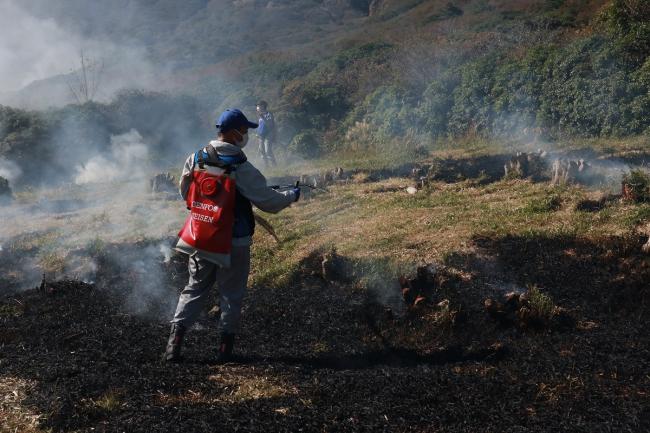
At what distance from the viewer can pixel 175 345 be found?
4215 mm

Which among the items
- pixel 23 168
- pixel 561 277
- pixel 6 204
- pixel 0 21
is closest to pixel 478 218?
pixel 561 277

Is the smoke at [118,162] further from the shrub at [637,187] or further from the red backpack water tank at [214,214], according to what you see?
the shrub at [637,187]

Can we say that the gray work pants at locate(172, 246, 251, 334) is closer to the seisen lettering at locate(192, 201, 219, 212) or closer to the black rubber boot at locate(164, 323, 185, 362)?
the black rubber boot at locate(164, 323, 185, 362)

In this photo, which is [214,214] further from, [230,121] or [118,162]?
[118,162]

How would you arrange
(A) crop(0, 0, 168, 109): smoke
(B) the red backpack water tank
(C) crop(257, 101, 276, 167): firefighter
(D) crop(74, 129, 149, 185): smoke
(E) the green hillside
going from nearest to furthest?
(B) the red backpack water tank, (E) the green hillside, (C) crop(257, 101, 276, 167): firefighter, (D) crop(74, 129, 149, 185): smoke, (A) crop(0, 0, 168, 109): smoke

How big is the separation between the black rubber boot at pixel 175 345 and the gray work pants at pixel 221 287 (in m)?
0.05

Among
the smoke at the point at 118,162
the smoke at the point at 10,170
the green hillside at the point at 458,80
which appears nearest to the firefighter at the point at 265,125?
the green hillside at the point at 458,80

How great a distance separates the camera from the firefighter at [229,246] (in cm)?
422

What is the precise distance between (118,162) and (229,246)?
1466cm

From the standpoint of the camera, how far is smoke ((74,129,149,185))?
16.3 meters

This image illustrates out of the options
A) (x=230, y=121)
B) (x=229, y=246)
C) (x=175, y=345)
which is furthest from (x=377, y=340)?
(x=230, y=121)

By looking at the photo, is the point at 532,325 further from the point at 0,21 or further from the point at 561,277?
the point at 0,21

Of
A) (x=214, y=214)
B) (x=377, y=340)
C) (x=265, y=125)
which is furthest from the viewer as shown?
(x=265, y=125)

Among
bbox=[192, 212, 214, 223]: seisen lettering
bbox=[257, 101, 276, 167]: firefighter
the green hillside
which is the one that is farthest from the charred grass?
bbox=[257, 101, 276, 167]: firefighter
